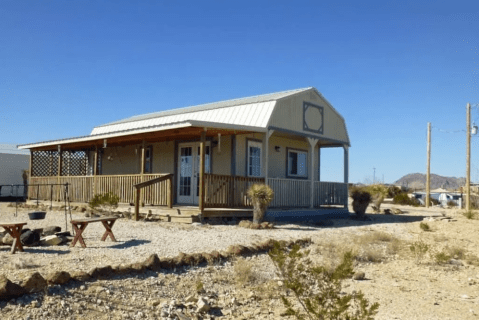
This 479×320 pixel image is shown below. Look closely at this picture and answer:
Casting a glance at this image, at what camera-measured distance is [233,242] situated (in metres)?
10.3

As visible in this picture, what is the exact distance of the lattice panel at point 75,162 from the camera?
68.2 feet

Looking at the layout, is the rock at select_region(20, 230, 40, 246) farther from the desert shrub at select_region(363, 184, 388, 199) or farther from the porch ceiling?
the desert shrub at select_region(363, 184, 388, 199)

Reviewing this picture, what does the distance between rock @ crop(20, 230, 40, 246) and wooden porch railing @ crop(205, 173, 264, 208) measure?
5.37 metres

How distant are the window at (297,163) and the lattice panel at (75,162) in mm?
8908

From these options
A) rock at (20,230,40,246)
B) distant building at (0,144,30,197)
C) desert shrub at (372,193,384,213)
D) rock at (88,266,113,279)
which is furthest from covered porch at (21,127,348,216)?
distant building at (0,144,30,197)

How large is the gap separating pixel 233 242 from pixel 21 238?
4.11m

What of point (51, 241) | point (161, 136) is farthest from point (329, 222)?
point (51, 241)

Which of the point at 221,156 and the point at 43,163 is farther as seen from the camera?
the point at 43,163

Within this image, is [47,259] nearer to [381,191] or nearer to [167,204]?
[167,204]

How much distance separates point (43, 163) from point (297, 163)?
1068 centimetres

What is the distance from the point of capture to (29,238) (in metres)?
8.88

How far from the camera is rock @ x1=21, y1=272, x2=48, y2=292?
5.56 m

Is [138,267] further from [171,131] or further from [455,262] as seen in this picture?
[171,131]

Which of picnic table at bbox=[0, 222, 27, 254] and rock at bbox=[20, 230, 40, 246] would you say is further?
rock at bbox=[20, 230, 40, 246]
